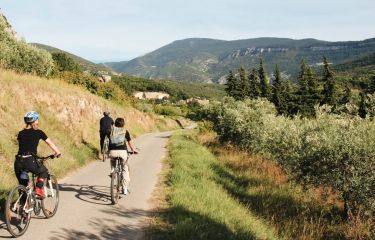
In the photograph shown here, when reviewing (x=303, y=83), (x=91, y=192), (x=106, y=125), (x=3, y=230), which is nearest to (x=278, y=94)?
(x=303, y=83)

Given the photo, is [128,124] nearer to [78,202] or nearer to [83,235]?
[78,202]

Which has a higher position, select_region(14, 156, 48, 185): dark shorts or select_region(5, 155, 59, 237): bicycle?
select_region(14, 156, 48, 185): dark shorts

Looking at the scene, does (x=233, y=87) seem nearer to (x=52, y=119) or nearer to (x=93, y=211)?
(x=52, y=119)

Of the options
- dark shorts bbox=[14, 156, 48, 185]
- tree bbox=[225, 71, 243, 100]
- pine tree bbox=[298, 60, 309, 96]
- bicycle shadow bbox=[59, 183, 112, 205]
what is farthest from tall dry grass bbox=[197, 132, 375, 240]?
tree bbox=[225, 71, 243, 100]

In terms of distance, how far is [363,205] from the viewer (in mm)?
11828

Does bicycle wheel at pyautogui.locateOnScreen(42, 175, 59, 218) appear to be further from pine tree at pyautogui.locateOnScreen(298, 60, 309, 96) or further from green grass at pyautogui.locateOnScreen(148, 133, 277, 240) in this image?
pine tree at pyautogui.locateOnScreen(298, 60, 309, 96)

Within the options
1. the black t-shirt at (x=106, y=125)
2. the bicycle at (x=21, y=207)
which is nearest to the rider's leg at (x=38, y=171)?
the bicycle at (x=21, y=207)

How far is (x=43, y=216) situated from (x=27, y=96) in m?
10.1

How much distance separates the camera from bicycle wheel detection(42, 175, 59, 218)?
884cm

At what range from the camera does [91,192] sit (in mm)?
11961

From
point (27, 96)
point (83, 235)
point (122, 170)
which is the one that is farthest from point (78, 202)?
point (27, 96)

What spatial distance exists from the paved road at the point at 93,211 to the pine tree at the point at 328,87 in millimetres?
63997

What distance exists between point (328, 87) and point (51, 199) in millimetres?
71095

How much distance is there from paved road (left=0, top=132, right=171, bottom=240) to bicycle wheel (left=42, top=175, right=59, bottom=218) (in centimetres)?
16
